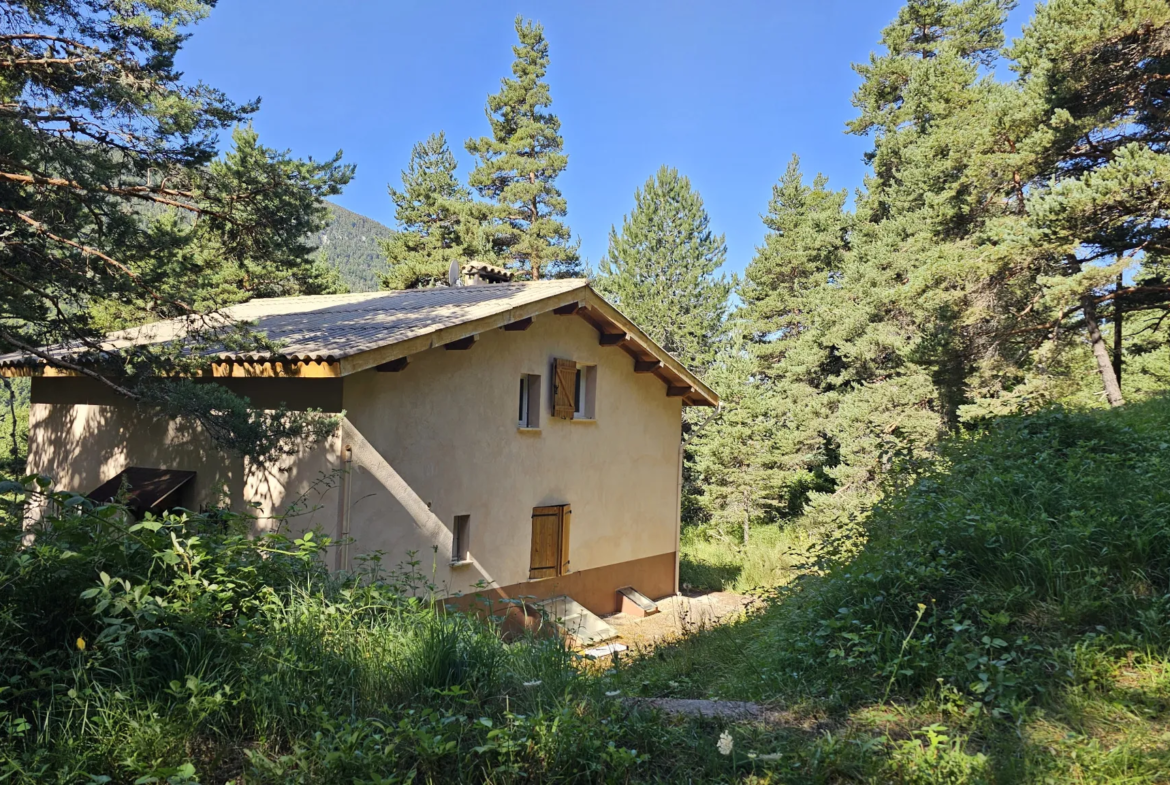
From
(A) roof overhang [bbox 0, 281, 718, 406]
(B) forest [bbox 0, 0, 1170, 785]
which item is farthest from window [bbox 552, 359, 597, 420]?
(B) forest [bbox 0, 0, 1170, 785]

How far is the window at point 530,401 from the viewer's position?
453 inches

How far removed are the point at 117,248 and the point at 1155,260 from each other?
57.1 feet

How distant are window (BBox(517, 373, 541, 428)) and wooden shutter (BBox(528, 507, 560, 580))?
1.41m

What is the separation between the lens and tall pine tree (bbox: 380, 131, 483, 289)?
1096 inches

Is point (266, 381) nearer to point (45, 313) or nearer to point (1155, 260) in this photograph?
point (45, 313)

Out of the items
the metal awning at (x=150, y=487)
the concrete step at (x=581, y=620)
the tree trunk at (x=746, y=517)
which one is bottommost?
the concrete step at (x=581, y=620)

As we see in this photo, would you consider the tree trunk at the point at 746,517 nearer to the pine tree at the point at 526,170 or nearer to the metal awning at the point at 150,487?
the pine tree at the point at 526,170

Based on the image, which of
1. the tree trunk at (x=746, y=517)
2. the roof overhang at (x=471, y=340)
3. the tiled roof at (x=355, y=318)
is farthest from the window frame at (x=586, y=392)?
the tree trunk at (x=746, y=517)

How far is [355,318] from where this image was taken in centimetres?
1084

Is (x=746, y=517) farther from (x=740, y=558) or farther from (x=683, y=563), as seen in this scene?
(x=683, y=563)

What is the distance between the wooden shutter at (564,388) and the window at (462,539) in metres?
2.49

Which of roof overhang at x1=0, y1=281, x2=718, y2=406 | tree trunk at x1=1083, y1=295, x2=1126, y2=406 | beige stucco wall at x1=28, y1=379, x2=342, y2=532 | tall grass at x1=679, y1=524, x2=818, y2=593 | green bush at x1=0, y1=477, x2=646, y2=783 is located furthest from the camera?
tall grass at x1=679, y1=524, x2=818, y2=593

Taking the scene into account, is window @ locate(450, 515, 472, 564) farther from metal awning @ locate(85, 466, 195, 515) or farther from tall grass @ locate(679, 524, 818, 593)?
tall grass @ locate(679, 524, 818, 593)

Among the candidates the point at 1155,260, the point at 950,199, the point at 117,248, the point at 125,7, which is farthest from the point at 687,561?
the point at 125,7
